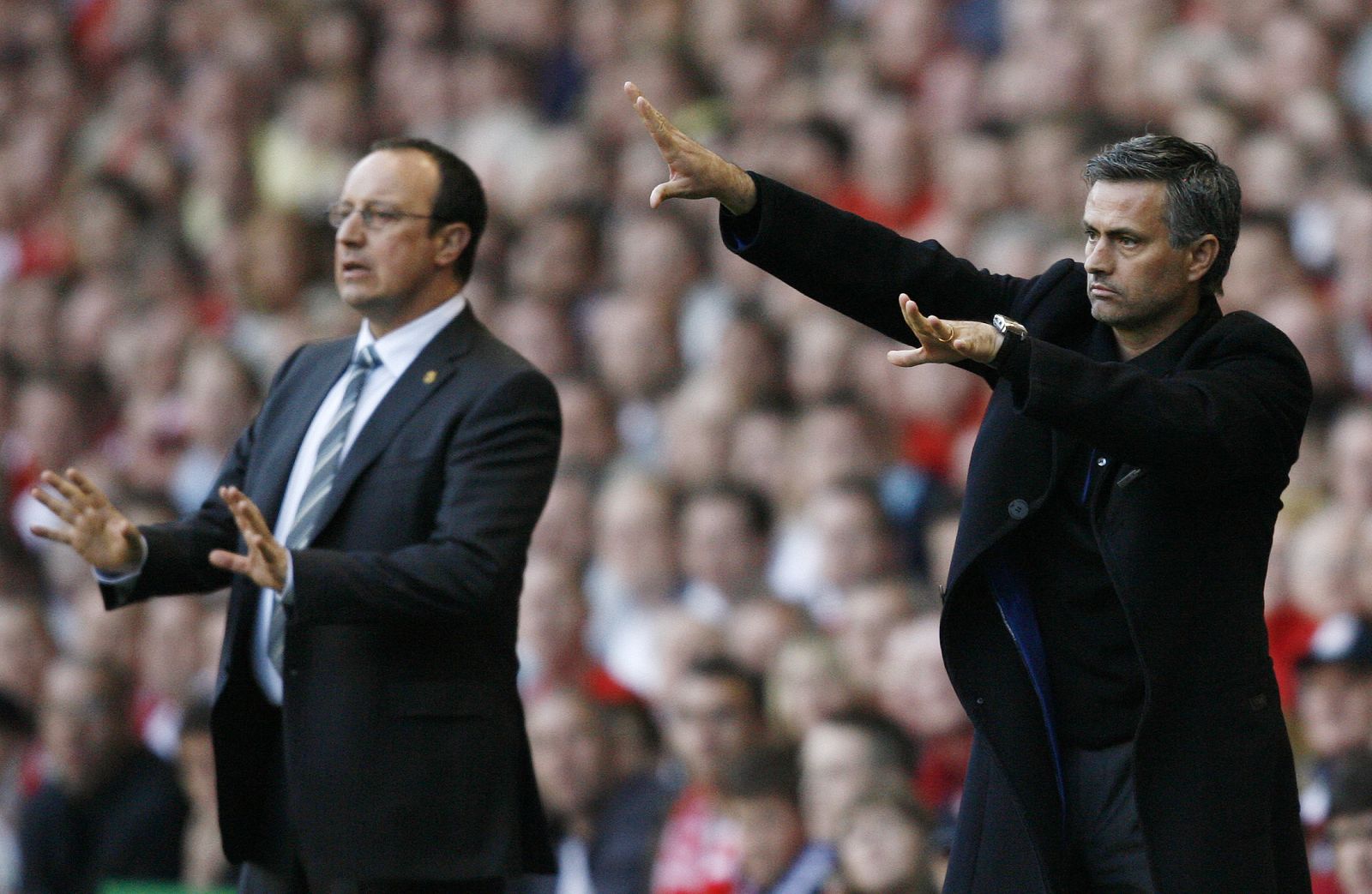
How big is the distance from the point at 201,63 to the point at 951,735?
661 centimetres

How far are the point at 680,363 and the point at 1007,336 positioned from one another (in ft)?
16.3

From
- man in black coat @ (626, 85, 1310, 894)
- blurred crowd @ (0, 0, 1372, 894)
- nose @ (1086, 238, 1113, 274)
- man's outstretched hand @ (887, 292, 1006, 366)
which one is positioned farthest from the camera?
blurred crowd @ (0, 0, 1372, 894)

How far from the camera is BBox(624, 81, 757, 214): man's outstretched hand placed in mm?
2930

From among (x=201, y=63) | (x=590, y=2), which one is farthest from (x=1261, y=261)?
(x=201, y=63)

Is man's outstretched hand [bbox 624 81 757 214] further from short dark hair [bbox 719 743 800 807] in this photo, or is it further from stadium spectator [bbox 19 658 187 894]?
stadium spectator [bbox 19 658 187 894]

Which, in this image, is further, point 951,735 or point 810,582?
point 810,582

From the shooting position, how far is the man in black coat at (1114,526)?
2787 mm

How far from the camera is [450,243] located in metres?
3.75

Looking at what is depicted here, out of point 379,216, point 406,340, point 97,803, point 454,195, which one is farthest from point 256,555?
point 97,803

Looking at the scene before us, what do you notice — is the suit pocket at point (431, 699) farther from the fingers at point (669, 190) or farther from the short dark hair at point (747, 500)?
the short dark hair at point (747, 500)

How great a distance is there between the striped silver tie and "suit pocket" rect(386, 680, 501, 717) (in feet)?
0.70

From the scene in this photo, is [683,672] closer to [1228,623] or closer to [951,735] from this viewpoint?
[951,735]

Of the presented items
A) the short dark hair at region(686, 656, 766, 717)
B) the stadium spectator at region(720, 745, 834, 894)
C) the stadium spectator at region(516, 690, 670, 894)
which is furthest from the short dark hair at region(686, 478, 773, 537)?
the stadium spectator at region(720, 745, 834, 894)

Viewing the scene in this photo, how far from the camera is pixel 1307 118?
22.4ft
